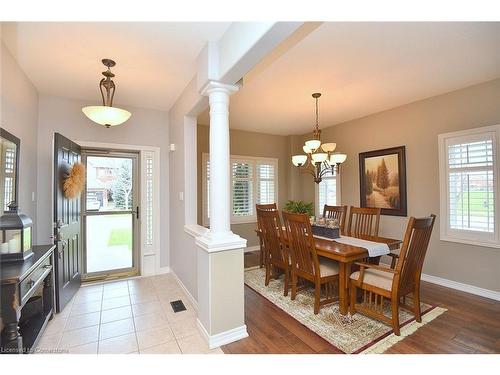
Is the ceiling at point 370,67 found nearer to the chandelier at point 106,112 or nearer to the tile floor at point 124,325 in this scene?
the chandelier at point 106,112

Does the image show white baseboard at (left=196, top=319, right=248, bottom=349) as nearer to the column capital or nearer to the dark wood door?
the dark wood door

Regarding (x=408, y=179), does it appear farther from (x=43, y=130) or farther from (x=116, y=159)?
(x=43, y=130)

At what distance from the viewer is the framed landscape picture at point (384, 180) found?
3.95 m

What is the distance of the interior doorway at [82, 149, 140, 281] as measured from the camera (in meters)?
3.68

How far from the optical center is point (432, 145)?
360 cm

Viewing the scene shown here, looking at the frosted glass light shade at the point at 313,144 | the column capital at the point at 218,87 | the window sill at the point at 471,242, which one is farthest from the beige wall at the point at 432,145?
the column capital at the point at 218,87

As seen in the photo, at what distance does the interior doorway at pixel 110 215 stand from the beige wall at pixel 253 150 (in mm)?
1359

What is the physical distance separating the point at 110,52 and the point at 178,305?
2.80 metres

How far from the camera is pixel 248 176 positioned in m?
5.57

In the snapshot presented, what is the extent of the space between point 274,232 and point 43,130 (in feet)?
11.1

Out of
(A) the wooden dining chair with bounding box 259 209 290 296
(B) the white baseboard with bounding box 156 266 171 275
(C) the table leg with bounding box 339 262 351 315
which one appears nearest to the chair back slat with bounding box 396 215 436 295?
(C) the table leg with bounding box 339 262 351 315

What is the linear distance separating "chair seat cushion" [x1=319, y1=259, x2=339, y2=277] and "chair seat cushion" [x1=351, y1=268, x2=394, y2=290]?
0.24 m

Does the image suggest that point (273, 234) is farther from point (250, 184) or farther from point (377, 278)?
point (250, 184)
